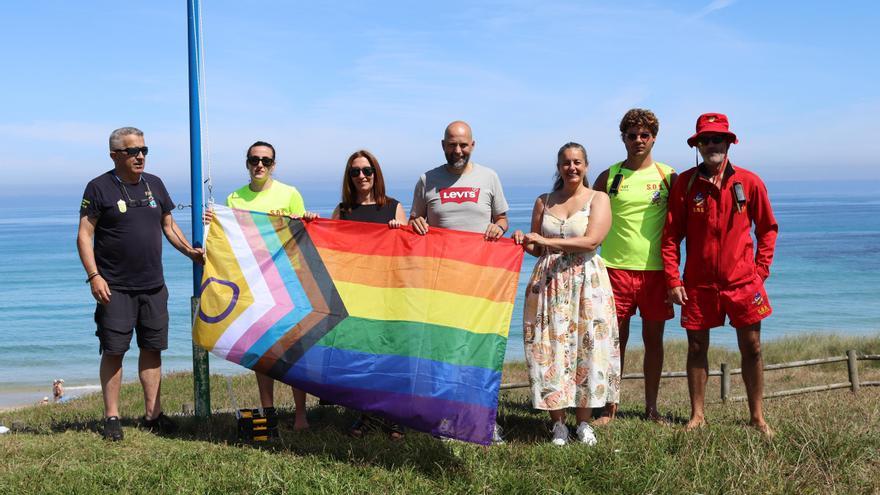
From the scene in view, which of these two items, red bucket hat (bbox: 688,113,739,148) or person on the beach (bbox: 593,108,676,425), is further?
person on the beach (bbox: 593,108,676,425)

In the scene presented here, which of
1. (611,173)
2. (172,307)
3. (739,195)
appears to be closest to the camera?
(739,195)

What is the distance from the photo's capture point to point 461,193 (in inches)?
245

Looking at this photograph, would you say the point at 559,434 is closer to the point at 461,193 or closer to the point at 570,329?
the point at 570,329

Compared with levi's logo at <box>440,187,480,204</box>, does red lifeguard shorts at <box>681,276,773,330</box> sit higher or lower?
lower

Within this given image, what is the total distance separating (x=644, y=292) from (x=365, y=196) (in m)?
2.39

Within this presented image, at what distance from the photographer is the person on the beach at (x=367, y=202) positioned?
20.6 feet

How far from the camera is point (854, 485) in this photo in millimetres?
5230

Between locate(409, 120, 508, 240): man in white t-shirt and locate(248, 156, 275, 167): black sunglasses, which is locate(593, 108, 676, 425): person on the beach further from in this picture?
locate(248, 156, 275, 167): black sunglasses

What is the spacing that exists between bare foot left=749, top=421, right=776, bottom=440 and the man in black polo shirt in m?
4.76

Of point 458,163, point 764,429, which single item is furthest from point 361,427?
point 764,429

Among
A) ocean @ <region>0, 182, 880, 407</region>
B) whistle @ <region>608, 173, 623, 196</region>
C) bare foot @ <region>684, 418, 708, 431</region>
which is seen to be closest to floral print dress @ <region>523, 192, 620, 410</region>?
A: whistle @ <region>608, 173, 623, 196</region>

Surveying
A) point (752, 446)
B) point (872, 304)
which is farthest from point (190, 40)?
point (872, 304)

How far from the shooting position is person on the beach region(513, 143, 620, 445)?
6039mm

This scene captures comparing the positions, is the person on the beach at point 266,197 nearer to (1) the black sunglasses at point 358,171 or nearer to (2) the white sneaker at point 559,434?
(1) the black sunglasses at point 358,171
